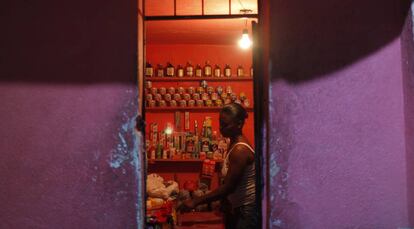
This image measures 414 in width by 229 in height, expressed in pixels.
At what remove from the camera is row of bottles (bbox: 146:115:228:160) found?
7.64 m

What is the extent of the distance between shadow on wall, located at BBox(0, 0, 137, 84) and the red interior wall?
4.87 metres

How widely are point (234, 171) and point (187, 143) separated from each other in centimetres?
400

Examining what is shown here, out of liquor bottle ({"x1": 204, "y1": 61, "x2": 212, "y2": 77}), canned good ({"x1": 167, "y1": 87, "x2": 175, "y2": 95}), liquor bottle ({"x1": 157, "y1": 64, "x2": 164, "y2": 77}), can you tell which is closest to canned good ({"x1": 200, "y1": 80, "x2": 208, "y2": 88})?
liquor bottle ({"x1": 204, "y1": 61, "x2": 212, "y2": 77})

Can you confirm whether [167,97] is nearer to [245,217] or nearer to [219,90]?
[219,90]

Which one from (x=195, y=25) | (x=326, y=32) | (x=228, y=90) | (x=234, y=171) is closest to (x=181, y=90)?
(x=228, y=90)

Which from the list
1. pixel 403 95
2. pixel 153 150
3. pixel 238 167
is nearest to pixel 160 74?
pixel 153 150

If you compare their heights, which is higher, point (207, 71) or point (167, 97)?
point (207, 71)

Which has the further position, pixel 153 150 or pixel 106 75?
pixel 153 150

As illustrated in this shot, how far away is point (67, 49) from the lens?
2922mm

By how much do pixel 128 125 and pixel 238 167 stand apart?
123 cm

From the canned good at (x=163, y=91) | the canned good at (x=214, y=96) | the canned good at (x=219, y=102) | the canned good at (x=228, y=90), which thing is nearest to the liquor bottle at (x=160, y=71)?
the canned good at (x=163, y=91)

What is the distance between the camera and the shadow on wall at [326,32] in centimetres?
289

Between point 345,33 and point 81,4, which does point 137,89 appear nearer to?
point 81,4

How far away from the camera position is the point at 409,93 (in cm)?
283
